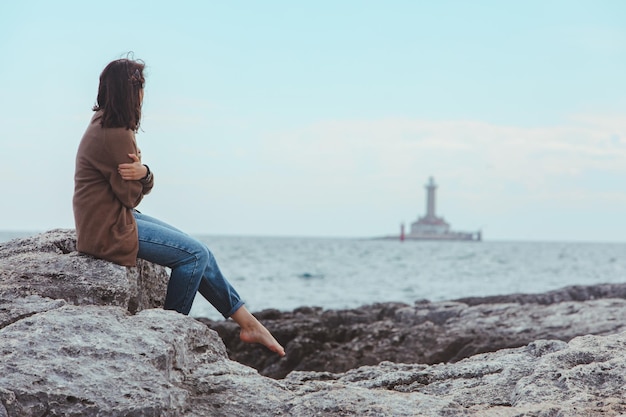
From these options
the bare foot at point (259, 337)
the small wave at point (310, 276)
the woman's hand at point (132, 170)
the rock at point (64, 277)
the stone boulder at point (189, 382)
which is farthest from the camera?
the small wave at point (310, 276)

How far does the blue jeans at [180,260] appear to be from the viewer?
16.5 feet

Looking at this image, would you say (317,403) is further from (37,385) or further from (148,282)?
(148,282)

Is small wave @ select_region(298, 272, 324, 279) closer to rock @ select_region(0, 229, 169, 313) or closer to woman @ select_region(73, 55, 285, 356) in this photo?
rock @ select_region(0, 229, 169, 313)

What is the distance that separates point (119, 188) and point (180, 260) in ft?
2.10

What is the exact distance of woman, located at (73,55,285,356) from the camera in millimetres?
4805

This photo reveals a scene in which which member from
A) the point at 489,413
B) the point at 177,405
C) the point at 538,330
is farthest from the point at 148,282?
the point at 538,330

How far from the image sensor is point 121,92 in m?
4.80

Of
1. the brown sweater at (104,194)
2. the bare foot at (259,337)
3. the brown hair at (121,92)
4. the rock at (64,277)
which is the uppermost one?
the brown hair at (121,92)

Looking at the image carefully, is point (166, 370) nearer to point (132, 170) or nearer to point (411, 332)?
point (132, 170)

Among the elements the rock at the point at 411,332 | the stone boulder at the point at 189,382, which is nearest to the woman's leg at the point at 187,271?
the stone boulder at the point at 189,382

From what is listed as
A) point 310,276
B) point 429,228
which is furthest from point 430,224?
point 310,276

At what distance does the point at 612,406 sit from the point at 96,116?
351 cm

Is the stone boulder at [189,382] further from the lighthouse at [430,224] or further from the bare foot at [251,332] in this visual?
the lighthouse at [430,224]

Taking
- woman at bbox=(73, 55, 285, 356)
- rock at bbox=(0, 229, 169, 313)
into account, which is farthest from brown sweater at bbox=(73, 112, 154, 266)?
rock at bbox=(0, 229, 169, 313)
